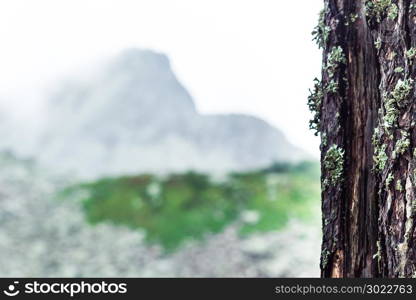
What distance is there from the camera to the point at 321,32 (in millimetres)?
1608

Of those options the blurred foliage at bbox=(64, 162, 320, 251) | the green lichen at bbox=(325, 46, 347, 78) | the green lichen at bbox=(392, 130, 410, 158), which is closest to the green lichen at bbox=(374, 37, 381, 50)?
the green lichen at bbox=(325, 46, 347, 78)

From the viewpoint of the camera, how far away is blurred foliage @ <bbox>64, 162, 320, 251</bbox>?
5938mm

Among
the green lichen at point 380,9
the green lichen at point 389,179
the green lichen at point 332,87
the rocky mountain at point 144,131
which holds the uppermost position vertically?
the rocky mountain at point 144,131

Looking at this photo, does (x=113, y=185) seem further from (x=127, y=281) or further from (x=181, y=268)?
(x=127, y=281)

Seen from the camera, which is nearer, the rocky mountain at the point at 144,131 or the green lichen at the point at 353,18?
the green lichen at the point at 353,18

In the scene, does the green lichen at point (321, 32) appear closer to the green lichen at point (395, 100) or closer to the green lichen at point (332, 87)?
the green lichen at point (332, 87)

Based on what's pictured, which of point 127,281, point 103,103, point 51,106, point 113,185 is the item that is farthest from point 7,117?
point 127,281

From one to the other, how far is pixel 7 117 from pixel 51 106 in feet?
1.60

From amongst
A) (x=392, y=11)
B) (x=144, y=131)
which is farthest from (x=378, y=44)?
(x=144, y=131)

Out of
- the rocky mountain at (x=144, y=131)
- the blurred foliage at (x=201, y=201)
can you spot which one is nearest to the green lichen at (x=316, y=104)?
the blurred foliage at (x=201, y=201)

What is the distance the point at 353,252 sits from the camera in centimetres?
148

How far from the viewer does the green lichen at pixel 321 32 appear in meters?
1.56

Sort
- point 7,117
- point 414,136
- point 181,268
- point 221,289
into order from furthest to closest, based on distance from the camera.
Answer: point 7,117
point 181,268
point 221,289
point 414,136

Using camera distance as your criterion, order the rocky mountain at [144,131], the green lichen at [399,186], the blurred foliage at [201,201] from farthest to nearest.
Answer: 1. the rocky mountain at [144,131]
2. the blurred foliage at [201,201]
3. the green lichen at [399,186]
